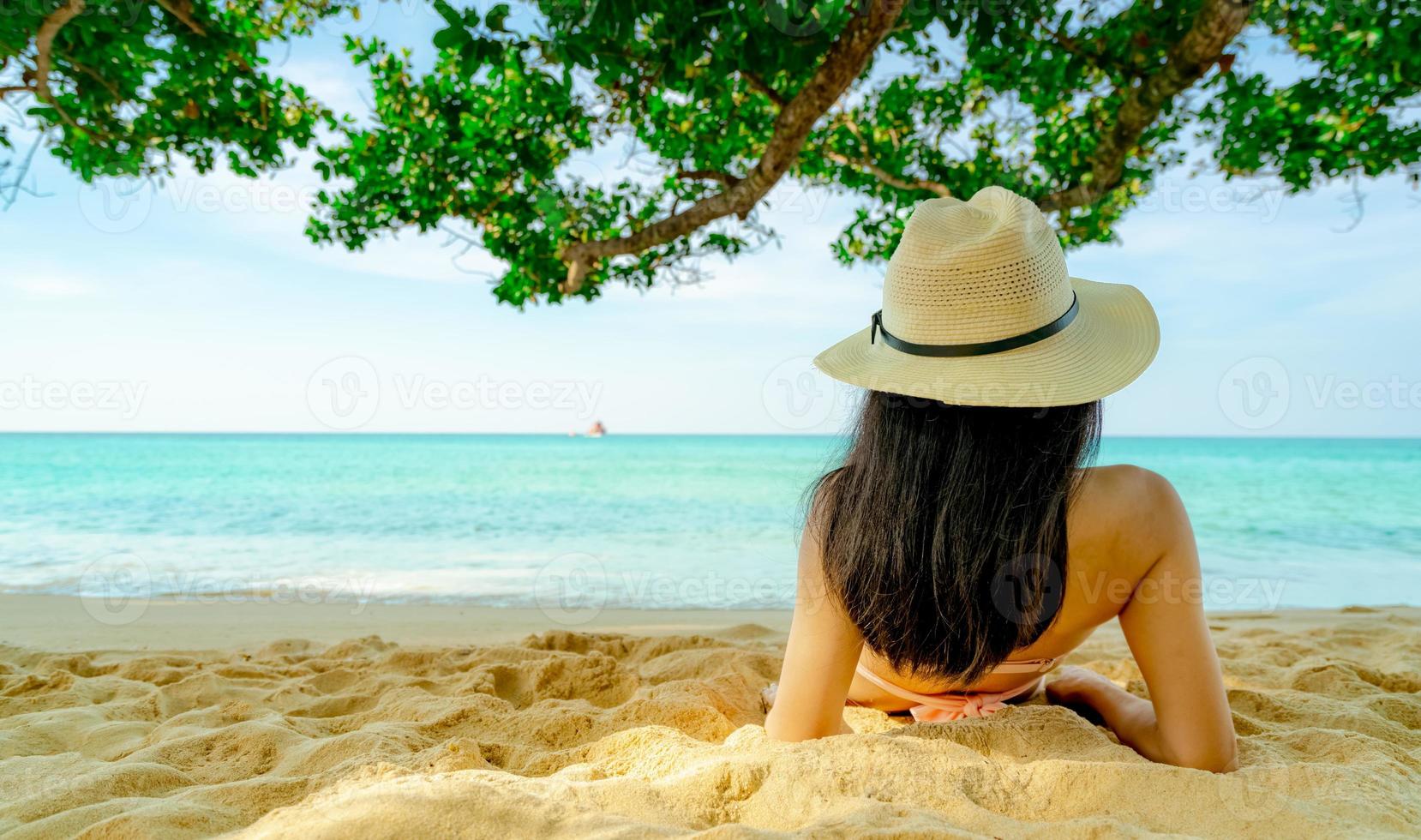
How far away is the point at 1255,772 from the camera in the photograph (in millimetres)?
1659

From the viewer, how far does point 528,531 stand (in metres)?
12.9

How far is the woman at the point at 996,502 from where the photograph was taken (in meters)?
1.70

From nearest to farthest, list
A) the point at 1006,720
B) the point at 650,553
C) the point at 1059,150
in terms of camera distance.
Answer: the point at 1006,720, the point at 1059,150, the point at 650,553

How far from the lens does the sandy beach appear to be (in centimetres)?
147

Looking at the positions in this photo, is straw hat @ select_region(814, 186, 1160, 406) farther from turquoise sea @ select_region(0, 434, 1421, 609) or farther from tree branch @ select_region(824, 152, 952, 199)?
tree branch @ select_region(824, 152, 952, 199)

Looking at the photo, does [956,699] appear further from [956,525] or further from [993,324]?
[993,324]

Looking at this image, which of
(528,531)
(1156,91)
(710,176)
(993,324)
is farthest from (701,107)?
(528,531)

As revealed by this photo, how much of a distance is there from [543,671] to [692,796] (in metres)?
1.50

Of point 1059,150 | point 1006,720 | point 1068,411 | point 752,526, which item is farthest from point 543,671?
point 752,526

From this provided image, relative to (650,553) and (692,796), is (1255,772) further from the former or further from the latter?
(650,553)

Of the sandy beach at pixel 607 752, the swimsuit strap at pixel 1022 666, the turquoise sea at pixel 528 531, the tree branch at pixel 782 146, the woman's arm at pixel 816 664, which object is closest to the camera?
the sandy beach at pixel 607 752

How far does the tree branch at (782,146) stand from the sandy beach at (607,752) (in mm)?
2112

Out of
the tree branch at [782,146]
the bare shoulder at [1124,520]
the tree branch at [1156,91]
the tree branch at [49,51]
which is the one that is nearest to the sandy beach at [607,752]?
the bare shoulder at [1124,520]

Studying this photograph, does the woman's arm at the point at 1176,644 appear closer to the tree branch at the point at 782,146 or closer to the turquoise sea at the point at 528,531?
the turquoise sea at the point at 528,531
